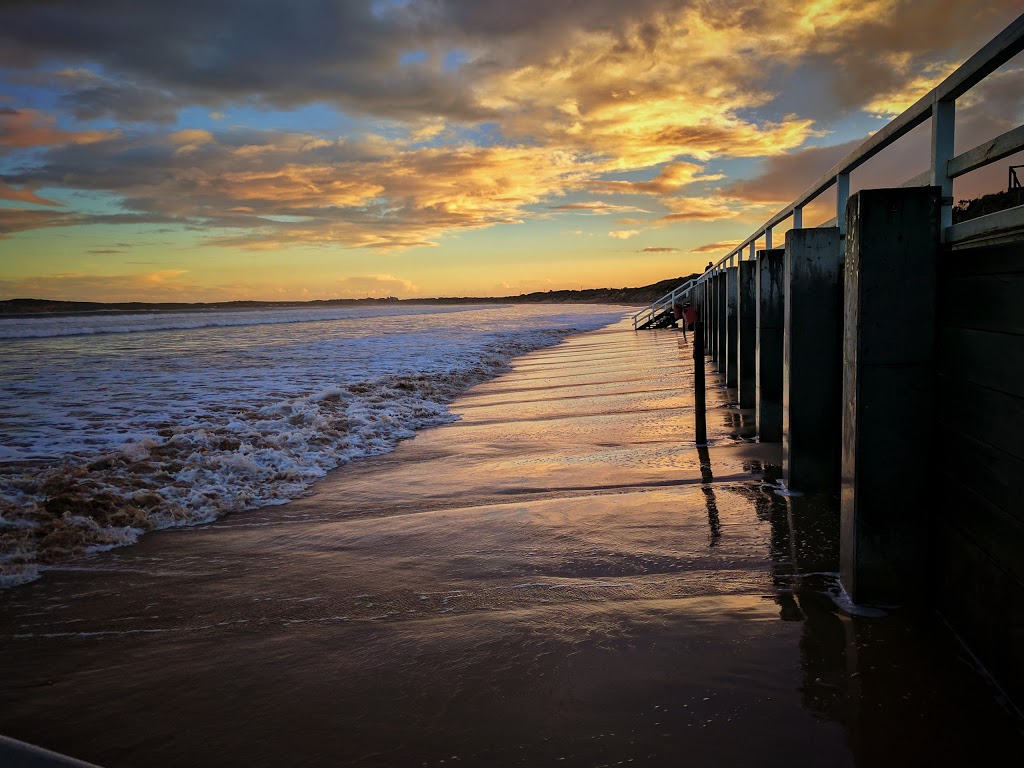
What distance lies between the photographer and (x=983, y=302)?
8.05 ft

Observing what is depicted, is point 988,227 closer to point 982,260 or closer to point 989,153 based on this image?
point 982,260

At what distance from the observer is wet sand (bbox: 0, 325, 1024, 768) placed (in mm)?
2273

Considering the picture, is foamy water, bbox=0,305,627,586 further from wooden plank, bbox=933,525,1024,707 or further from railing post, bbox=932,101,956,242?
railing post, bbox=932,101,956,242

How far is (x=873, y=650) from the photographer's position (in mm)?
2709

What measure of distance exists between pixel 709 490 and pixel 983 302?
2.84 metres

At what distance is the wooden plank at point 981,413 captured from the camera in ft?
7.40

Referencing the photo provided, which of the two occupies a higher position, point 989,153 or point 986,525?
point 989,153

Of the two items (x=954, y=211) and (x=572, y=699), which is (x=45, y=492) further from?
(x=954, y=211)

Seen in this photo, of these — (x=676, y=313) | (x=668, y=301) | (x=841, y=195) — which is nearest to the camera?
(x=841, y=195)

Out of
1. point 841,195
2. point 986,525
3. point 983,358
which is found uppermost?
point 841,195

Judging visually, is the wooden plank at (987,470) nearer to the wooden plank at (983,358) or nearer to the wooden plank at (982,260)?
the wooden plank at (983,358)

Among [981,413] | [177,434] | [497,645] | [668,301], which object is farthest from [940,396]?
[668,301]

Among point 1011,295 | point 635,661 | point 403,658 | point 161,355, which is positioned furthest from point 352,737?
point 161,355

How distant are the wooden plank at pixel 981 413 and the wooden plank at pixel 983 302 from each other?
245 mm
